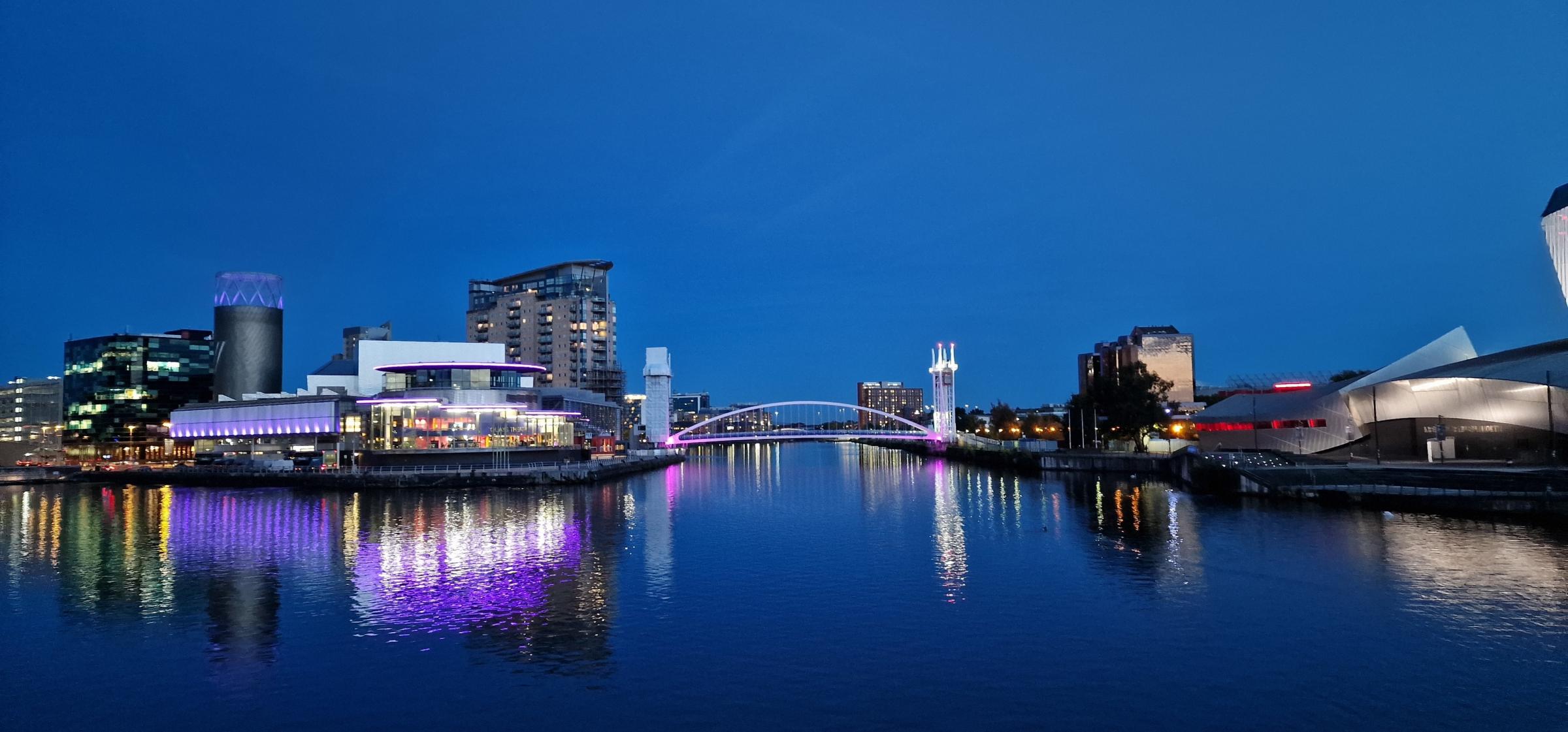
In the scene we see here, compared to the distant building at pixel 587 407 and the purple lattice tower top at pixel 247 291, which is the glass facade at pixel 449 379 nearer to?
the distant building at pixel 587 407

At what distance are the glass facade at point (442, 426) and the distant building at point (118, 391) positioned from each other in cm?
5323

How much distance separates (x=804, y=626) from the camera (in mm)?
17766

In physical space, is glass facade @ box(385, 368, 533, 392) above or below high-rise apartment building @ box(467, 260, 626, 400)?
below

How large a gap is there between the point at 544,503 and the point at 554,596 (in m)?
25.5

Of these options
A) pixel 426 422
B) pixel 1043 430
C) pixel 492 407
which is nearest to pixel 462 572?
pixel 492 407

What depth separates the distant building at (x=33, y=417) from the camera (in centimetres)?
10788

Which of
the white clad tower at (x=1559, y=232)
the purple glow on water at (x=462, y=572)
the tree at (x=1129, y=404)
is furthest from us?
the tree at (x=1129, y=404)

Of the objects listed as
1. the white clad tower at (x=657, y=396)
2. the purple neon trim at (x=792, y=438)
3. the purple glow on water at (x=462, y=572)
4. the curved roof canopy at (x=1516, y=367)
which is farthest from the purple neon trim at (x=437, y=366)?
the curved roof canopy at (x=1516, y=367)

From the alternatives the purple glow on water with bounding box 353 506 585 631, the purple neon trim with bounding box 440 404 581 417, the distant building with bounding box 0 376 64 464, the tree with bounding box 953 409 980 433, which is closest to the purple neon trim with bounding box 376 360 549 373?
the purple neon trim with bounding box 440 404 581 417

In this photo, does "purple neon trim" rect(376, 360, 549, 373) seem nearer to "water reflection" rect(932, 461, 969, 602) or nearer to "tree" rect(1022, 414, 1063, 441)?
"water reflection" rect(932, 461, 969, 602)

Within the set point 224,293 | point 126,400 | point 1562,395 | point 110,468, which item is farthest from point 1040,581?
point 126,400

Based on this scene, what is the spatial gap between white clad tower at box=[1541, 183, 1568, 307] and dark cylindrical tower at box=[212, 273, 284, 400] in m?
104

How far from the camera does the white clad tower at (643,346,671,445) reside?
109 meters

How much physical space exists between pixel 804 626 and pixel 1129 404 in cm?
5619
